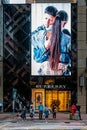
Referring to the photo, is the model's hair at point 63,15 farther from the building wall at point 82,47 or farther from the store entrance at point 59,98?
the store entrance at point 59,98

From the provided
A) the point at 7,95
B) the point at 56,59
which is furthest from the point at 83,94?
the point at 7,95

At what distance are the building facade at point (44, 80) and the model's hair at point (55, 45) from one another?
72.1 inches

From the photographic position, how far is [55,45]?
178ft

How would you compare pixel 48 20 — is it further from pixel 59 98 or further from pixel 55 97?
pixel 59 98

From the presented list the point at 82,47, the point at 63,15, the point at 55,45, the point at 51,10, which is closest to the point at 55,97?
the point at 55,45

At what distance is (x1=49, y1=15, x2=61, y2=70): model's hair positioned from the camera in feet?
178

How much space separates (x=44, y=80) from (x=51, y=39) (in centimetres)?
497

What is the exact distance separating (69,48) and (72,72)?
2.90 m

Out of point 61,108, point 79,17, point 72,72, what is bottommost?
point 61,108

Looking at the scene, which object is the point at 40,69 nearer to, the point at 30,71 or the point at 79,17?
the point at 30,71

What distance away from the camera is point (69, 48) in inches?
2151

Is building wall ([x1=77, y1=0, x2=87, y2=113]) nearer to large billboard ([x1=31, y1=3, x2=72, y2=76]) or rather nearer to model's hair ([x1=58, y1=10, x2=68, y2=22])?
large billboard ([x1=31, y1=3, x2=72, y2=76])

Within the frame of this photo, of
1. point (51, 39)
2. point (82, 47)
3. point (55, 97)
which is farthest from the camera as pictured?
point (55, 97)

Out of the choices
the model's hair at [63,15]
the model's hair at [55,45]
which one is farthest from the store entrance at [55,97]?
the model's hair at [63,15]
